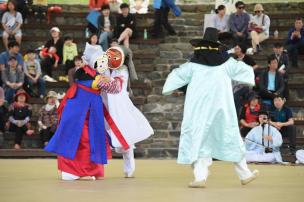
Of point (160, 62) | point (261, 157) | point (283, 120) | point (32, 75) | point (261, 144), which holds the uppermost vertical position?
point (160, 62)

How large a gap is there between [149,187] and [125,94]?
1.92 metres

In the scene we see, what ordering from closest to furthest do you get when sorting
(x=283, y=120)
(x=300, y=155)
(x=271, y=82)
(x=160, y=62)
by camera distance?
1. (x=300, y=155)
2. (x=283, y=120)
3. (x=271, y=82)
4. (x=160, y=62)

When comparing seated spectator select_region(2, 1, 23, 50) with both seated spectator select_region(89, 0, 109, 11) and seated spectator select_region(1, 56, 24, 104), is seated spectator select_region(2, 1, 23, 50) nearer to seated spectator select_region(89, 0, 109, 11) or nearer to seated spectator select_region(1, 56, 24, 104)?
seated spectator select_region(89, 0, 109, 11)

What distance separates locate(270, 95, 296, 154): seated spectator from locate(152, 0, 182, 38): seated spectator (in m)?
4.83

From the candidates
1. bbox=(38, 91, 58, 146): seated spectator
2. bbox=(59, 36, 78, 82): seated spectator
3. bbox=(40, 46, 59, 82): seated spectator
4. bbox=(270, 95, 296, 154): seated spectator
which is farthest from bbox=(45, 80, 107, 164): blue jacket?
bbox=(59, 36, 78, 82): seated spectator

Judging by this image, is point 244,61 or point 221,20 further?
point 221,20

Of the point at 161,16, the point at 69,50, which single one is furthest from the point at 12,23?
the point at 161,16

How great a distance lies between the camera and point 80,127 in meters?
12.6

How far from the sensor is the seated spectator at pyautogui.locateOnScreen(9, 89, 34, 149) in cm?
1883

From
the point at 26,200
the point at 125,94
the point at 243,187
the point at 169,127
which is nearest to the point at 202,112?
the point at 243,187

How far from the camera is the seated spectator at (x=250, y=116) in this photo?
1838 centimetres

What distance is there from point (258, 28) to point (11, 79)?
544cm

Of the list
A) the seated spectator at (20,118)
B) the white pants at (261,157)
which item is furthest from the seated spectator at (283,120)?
the seated spectator at (20,118)

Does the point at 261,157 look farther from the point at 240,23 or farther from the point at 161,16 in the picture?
the point at 161,16
